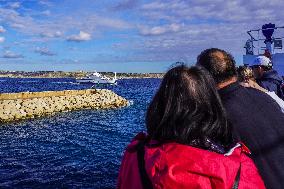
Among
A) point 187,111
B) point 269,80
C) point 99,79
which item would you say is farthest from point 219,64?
point 99,79

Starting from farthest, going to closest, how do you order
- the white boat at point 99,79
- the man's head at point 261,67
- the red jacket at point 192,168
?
1. the white boat at point 99,79
2. the man's head at point 261,67
3. the red jacket at point 192,168

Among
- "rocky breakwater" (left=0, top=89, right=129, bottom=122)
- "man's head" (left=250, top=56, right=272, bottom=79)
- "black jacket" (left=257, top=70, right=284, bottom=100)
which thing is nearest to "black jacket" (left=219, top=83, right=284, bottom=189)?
"man's head" (left=250, top=56, right=272, bottom=79)

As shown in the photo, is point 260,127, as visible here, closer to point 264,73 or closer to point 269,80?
point 264,73

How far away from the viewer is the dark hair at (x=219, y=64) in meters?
3.35

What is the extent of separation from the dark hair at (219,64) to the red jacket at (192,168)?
3.63 ft

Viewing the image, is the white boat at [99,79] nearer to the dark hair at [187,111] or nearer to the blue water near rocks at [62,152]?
the blue water near rocks at [62,152]

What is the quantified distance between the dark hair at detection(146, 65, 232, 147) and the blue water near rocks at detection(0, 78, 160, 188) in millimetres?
12670

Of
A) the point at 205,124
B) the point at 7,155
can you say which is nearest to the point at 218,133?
the point at 205,124

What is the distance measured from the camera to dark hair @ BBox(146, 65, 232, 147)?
2404 mm

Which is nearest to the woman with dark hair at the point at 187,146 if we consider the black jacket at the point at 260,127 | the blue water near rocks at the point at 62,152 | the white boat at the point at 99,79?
the black jacket at the point at 260,127

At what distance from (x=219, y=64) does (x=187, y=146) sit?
123 centimetres

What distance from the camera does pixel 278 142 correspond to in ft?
10.0

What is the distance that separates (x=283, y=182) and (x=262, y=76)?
12.2 ft

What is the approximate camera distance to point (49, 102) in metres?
46.8
